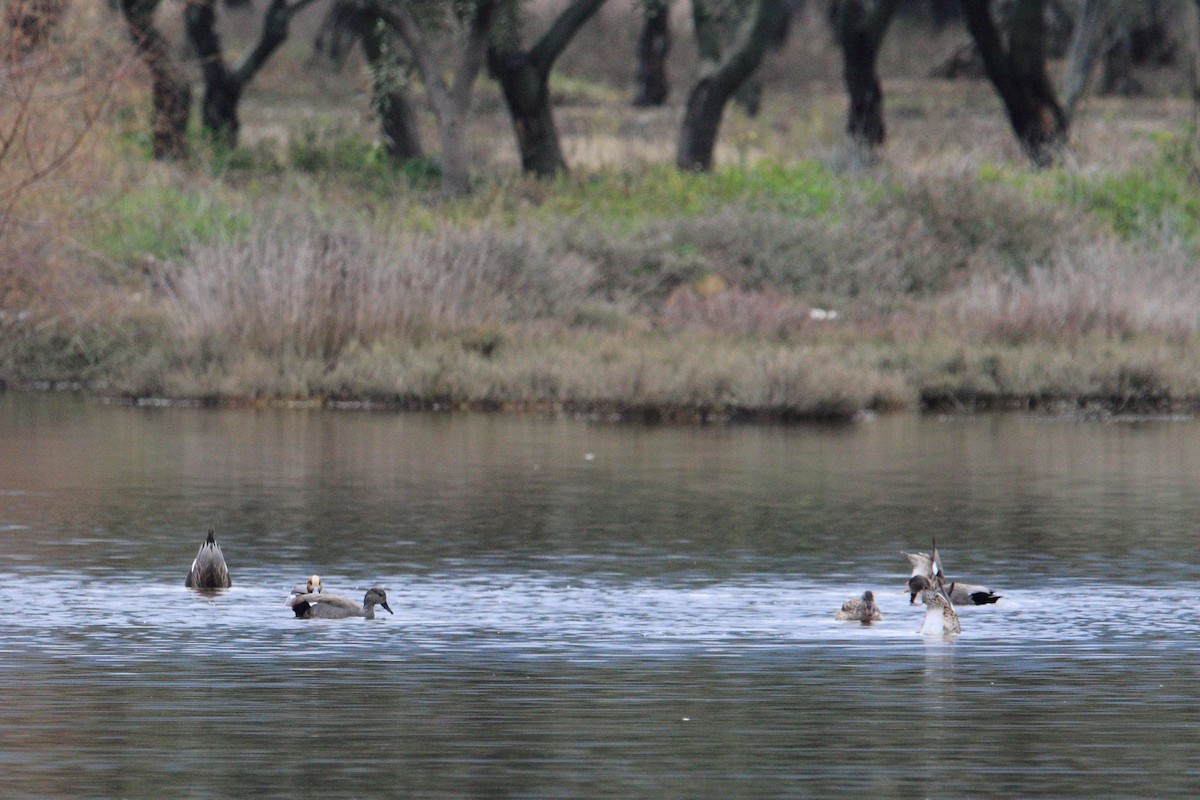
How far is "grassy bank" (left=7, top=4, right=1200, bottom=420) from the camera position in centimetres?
2850

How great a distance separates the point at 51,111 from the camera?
2709 cm

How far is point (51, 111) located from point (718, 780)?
1921cm

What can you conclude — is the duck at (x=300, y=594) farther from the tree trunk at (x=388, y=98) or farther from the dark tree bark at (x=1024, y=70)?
the dark tree bark at (x=1024, y=70)

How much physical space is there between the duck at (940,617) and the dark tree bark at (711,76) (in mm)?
30483

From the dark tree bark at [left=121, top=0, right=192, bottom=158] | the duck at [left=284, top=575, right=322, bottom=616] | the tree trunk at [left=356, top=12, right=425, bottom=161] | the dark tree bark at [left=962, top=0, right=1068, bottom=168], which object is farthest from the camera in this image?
the dark tree bark at [left=962, top=0, right=1068, bottom=168]

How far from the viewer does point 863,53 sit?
4466 centimetres

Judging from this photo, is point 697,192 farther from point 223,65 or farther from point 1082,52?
point 1082,52

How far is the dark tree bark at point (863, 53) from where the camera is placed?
44469 mm

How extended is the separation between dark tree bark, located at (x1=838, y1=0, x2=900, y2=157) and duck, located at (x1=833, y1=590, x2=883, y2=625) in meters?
31.4

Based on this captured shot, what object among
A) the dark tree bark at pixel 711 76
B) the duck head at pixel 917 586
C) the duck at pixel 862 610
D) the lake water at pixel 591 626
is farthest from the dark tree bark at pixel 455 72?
the duck at pixel 862 610

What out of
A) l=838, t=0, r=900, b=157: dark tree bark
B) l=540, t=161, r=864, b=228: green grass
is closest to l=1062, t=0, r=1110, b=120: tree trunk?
l=838, t=0, r=900, b=157: dark tree bark

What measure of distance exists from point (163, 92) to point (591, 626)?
98.7 feet

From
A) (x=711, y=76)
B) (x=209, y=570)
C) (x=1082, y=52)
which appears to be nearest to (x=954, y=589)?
(x=209, y=570)

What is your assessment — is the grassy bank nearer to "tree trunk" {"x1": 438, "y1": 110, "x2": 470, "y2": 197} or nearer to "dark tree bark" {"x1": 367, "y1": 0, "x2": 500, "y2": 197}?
"tree trunk" {"x1": 438, "y1": 110, "x2": 470, "y2": 197}
